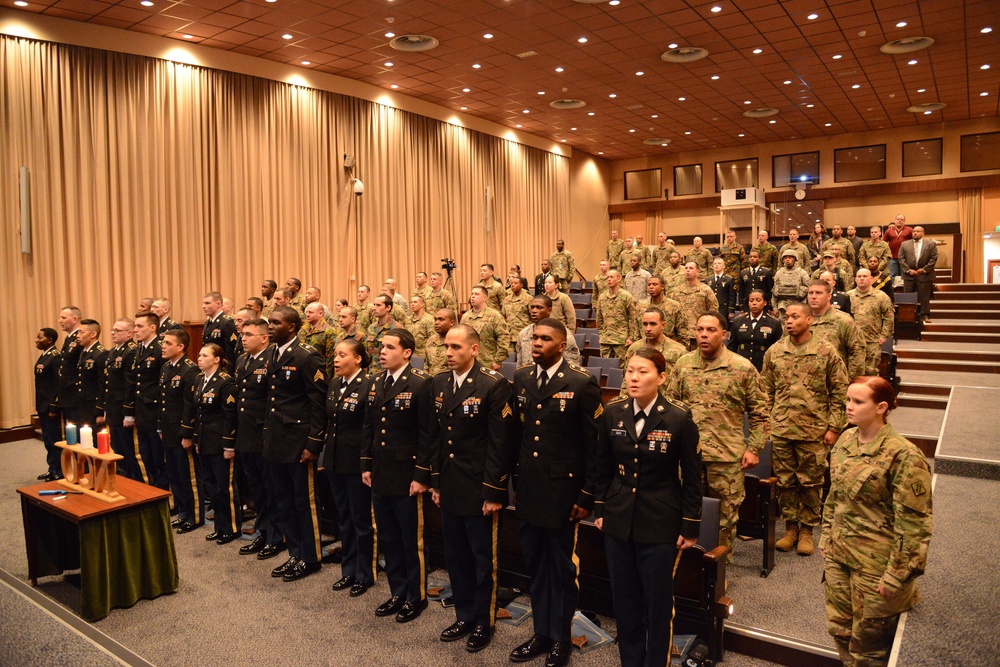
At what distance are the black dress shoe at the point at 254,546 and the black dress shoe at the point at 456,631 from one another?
1782 mm

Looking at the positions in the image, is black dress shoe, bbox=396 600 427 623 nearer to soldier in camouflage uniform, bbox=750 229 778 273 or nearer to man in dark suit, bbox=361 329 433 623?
man in dark suit, bbox=361 329 433 623

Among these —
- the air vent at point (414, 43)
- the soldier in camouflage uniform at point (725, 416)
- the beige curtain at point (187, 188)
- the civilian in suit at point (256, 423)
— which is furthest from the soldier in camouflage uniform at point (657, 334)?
the beige curtain at point (187, 188)

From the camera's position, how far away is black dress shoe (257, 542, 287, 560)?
14.9 ft

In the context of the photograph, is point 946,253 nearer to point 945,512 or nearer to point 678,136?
point 678,136

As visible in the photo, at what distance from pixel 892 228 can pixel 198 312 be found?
10900 millimetres

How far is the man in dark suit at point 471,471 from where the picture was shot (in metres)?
Answer: 3.30

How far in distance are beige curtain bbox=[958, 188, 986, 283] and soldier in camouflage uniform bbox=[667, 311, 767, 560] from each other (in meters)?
14.4

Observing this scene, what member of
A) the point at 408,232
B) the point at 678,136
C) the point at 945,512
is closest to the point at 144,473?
the point at 945,512

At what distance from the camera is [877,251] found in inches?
404

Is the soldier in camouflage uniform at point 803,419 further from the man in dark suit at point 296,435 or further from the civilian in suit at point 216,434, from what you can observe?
the civilian in suit at point 216,434

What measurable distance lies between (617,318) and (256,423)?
12.9ft

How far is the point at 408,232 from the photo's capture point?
1273 centimetres

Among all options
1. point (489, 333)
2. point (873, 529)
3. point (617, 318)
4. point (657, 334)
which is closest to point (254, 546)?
point (489, 333)

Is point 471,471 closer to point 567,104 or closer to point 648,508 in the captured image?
point 648,508
